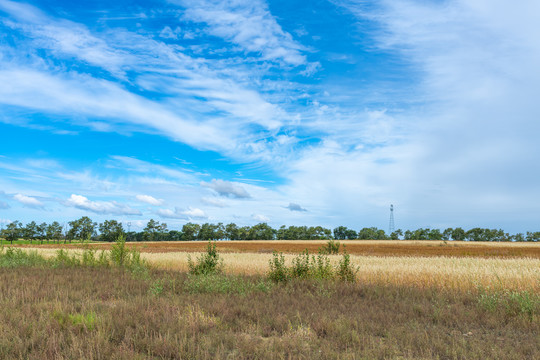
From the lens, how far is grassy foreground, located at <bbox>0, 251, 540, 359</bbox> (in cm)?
515

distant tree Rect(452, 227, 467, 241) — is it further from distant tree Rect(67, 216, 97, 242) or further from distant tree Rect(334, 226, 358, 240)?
distant tree Rect(67, 216, 97, 242)

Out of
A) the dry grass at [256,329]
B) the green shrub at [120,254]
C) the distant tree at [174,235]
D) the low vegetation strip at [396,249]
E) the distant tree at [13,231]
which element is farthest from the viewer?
the distant tree at [174,235]

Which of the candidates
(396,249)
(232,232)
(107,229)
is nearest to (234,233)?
(232,232)

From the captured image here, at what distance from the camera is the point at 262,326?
6559 millimetres

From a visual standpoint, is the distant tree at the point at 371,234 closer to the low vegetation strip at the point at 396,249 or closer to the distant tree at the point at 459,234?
the distant tree at the point at 459,234

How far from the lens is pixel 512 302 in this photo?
8.70 m

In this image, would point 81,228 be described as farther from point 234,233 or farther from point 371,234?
point 371,234

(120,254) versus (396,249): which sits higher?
(120,254)

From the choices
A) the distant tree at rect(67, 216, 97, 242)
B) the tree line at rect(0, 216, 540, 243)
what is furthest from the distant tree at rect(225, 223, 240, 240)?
the distant tree at rect(67, 216, 97, 242)

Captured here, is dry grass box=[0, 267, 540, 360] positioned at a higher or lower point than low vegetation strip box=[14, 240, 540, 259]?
higher

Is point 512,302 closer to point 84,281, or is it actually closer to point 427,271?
point 427,271

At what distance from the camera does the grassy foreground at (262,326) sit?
515 cm

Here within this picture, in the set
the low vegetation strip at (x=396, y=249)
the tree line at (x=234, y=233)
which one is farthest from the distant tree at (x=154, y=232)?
the low vegetation strip at (x=396, y=249)

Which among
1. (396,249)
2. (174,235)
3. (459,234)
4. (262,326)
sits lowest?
(174,235)
